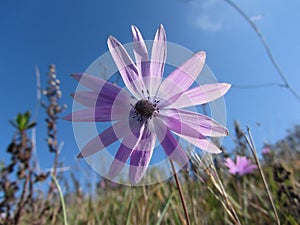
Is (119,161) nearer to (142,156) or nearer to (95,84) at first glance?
(142,156)

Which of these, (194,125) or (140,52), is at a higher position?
(140,52)

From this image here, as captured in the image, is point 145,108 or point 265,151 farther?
point 265,151

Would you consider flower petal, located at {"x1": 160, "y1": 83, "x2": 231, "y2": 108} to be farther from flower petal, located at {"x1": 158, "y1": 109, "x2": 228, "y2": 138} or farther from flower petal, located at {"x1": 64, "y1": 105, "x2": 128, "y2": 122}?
flower petal, located at {"x1": 64, "y1": 105, "x2": 128, "y2": 122}

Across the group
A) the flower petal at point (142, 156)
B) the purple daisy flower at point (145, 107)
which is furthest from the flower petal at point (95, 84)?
the flower petal at point (142, 156)

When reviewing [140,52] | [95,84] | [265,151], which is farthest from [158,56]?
[265,151]

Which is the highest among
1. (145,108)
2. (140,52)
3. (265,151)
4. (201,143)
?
(265,151)

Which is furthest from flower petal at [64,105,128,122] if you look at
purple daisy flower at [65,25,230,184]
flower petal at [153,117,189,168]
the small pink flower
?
the small pink flower
